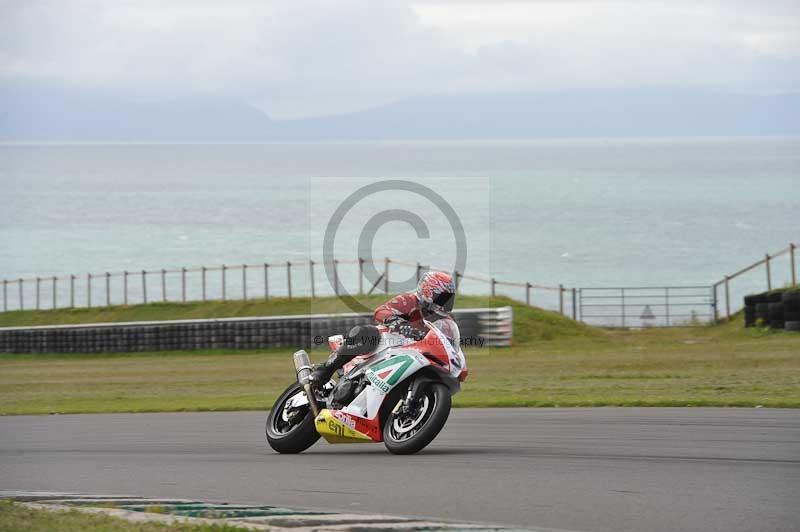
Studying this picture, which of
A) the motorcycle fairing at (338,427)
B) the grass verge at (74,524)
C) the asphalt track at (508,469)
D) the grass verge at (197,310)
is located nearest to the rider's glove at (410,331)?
the motorcycle fairing at (338,427)

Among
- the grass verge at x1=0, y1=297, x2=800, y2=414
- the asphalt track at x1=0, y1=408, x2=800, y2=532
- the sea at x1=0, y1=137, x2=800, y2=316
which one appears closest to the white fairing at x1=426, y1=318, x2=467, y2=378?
the asphalt track at x1=0, y1=408, x2=800, y2=532

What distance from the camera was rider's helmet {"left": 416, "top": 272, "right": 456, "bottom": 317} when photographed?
10.9m

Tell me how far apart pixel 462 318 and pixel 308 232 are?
105 m

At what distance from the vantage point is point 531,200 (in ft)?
590

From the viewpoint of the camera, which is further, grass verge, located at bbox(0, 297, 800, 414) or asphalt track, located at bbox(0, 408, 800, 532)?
grass verge, located at bbox(0, 297, 800, 414)

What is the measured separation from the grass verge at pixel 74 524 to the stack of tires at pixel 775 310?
22.1 m

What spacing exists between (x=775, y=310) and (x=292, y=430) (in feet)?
63.5

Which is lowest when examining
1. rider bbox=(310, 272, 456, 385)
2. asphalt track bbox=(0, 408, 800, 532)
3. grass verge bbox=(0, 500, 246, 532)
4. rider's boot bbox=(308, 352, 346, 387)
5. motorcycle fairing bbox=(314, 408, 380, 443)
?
grass verge bbox=(0, 500, 246, 532)

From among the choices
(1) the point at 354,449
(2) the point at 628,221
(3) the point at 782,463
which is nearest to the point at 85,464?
(1) the point at 354,449

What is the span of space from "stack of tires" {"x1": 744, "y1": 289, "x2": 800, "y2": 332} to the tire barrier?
598 centimetres

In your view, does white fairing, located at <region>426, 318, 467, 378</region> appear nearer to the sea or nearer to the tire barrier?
the tire barrier

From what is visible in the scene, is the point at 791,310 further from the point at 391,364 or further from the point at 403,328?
the point at 391,364

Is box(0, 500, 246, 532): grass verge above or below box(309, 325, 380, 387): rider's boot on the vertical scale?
below
